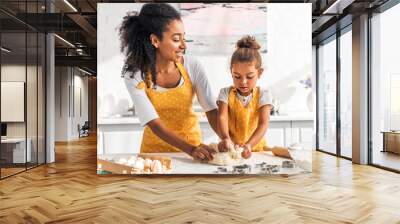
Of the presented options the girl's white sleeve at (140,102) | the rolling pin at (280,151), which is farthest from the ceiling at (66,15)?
the rolling pin at (280,151)

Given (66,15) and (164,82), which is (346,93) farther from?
(66,15)

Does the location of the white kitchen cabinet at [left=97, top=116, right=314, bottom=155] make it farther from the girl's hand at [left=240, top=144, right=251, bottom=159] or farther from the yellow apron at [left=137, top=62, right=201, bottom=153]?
the girl's hand at [left=240, top=144, right=251, bottom=159]

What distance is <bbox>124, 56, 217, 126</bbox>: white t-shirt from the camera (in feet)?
20.9

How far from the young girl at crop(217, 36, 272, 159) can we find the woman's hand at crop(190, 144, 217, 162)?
0.17 meters

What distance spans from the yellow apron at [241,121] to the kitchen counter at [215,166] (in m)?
0.18

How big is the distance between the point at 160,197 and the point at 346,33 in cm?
621

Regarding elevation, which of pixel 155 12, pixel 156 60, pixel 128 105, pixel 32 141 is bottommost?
pixel 32 141

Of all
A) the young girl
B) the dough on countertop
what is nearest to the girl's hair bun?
the young girl

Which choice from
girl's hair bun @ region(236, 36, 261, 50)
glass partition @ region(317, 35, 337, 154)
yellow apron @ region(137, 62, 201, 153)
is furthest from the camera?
glass partition @ region(317, 35, 337, 154)

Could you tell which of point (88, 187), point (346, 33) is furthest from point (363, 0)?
point (88, 187)

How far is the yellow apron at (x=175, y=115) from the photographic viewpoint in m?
6.33

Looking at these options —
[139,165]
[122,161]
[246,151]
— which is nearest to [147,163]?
[139,165]

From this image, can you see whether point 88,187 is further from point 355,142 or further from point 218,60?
point 355,142

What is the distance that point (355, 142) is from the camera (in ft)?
26.9
